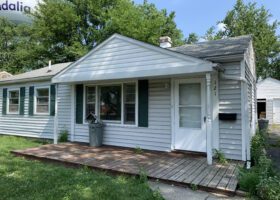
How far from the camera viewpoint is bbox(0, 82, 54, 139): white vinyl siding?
10.4m

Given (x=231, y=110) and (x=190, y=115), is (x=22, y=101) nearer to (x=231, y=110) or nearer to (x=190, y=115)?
(x=190, y=115)

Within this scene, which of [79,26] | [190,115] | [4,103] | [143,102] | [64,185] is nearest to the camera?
[64,185]

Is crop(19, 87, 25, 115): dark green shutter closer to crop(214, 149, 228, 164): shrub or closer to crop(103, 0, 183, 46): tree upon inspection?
crop(214, 149, 228, 164): shrub

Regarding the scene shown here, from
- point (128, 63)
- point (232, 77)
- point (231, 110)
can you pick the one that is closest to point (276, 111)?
point (231, 110)

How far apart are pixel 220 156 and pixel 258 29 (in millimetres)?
27783

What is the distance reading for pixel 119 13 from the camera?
2408cm

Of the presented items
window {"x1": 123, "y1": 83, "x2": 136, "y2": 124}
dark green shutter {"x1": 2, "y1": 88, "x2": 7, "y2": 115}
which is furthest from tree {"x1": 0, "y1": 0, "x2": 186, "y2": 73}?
window {"x1": 123, "y1": 83, "x2": 136, "y2": 124}

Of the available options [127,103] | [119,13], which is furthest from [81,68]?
[119,13]

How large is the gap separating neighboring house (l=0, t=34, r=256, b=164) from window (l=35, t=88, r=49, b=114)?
4.57 feet

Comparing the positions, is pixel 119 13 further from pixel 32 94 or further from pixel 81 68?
pixel 81 68

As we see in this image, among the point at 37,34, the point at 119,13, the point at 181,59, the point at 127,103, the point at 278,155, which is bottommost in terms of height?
the point at 278,155

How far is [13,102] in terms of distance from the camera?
39.6 ft

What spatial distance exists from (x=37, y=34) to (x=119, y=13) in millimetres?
8681

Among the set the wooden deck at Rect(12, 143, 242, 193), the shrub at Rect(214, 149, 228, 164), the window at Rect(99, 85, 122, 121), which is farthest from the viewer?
the window at Rect(99, 85, 122, 121)
